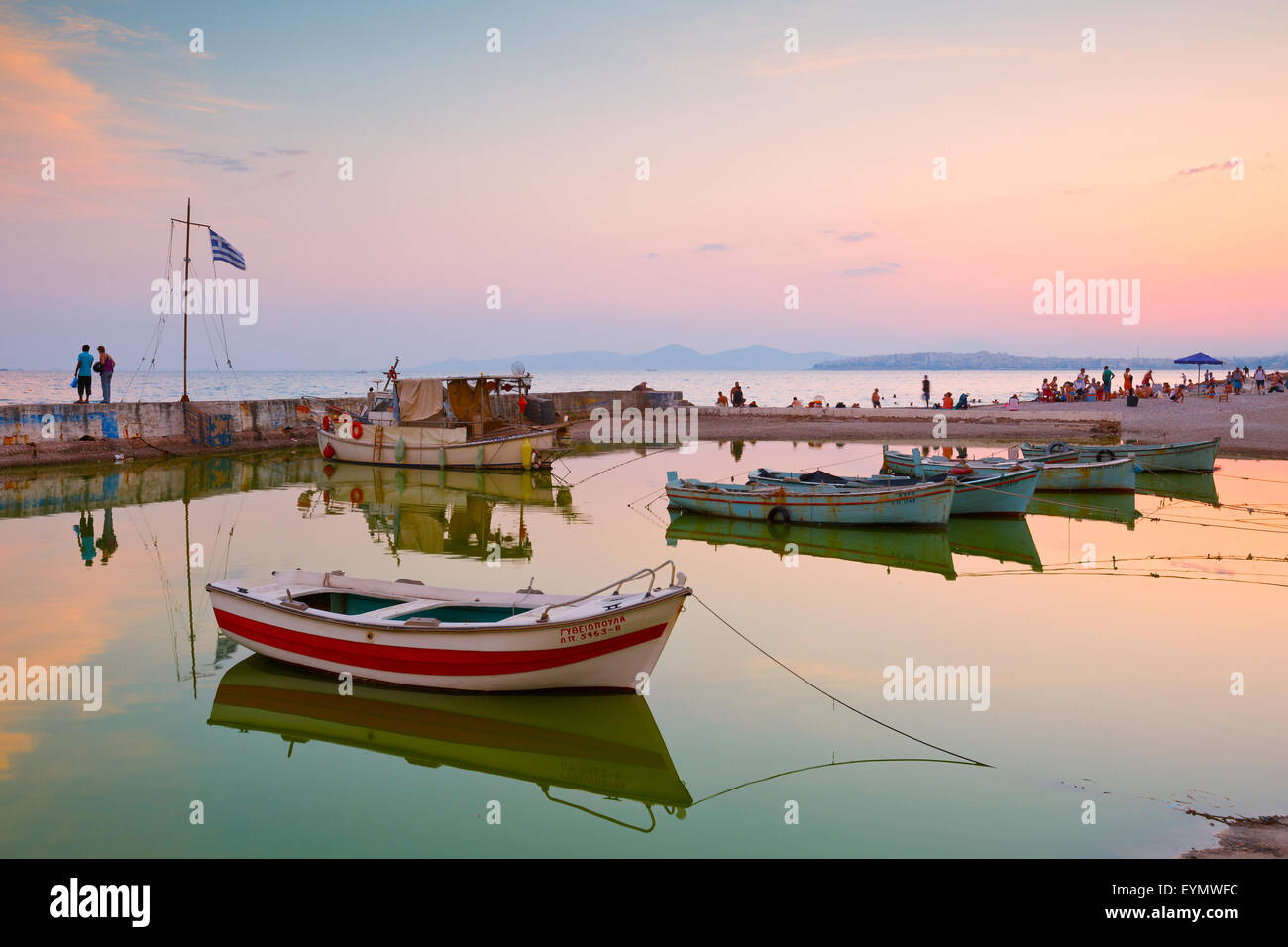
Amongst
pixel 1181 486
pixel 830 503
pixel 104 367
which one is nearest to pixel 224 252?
pixel 104 367

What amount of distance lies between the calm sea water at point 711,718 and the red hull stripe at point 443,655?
1.22 feet

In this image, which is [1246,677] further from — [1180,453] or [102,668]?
[1180,453]

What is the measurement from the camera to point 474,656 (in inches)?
357

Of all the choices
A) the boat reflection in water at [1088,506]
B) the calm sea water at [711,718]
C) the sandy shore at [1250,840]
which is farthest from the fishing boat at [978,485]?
the sandy shore at [1250,840]

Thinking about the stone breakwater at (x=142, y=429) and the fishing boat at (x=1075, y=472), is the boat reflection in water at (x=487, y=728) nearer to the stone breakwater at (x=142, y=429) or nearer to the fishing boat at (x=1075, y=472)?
the fishing boat at (x=1075, y=472)

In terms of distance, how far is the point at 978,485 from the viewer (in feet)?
64.4

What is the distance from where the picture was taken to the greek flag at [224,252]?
28172 mm

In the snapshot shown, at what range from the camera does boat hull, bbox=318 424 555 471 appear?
1086 inches

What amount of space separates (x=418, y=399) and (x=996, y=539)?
57.4ft

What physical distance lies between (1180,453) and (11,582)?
26598 millimetres

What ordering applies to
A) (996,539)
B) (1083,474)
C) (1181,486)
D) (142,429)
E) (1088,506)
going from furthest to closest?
(142,429) < (1181,486) < (1083,474) < (1088,506) < (996,539)

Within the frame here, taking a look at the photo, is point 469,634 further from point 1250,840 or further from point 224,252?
point 224,252
